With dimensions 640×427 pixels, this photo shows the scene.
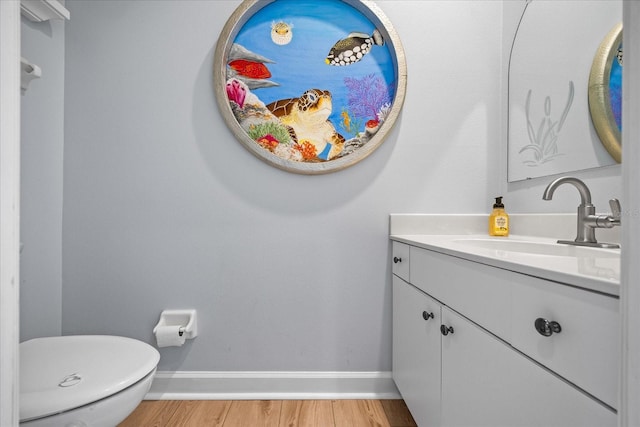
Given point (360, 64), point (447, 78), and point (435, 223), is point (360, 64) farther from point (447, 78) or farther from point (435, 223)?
point (435, 223)

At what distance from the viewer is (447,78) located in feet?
5.23

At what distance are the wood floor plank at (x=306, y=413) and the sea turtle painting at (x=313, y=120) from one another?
3.64 ft

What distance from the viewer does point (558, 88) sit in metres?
1.28

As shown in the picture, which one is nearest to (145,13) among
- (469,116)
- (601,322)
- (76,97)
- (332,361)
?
(76,97)

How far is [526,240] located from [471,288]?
572mm

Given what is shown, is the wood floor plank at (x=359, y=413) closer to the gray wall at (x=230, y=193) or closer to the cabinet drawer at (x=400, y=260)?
the gray wall at (x=230, y=193)

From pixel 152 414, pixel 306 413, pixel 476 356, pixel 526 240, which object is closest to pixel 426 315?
pixel 476 356

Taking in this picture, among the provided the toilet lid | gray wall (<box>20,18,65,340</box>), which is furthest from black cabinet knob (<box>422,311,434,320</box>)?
gray wall (<box>20,18,65,340</box>)

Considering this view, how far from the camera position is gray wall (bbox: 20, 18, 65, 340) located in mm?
1379

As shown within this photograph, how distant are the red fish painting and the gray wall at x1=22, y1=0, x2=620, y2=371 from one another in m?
0.13

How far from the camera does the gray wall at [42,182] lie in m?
1.38

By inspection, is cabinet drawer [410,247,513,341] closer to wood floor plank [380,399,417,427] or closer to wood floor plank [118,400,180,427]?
wood floor plank [380,399,417,427]

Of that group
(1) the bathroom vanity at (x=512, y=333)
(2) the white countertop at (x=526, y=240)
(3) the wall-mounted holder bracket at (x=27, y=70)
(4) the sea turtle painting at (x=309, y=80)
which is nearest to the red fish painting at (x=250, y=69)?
(4) the sea turtle painting at (x=309, y=80)

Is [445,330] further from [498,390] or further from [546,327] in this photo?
[546,327]
